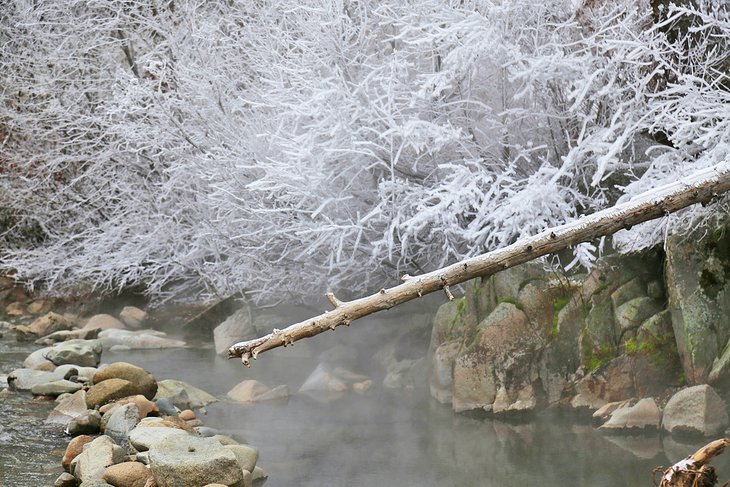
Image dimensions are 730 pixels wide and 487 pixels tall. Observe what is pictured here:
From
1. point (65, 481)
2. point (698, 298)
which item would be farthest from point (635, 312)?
point (65, 481)

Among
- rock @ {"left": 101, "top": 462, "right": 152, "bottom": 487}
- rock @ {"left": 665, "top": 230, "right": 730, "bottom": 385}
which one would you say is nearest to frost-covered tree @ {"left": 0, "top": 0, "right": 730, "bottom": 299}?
rock @ {"left": 665, "top": 230, "right": 730, "bottom": 385}

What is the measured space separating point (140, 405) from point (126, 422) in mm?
470

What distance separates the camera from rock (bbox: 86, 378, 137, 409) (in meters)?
10.3

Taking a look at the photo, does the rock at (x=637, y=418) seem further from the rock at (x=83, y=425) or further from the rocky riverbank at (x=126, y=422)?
the rock at (x=83, y=425)

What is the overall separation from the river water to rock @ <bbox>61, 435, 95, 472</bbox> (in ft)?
0.29

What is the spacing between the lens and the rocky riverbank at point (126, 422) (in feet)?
24.6

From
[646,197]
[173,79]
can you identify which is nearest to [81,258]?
[173,79]

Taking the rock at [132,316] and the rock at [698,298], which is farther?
the rock at [132,316]

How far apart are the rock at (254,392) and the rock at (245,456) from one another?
125 inches

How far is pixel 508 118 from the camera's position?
36.7 feet

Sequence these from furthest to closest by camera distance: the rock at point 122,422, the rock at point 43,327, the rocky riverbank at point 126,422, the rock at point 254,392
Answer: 1. the rock at point 43,327
2. the rock at point 254,392
3. the rock at point 122,422
4. the rocky riverbank at point 126,422

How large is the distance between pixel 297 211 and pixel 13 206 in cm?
947

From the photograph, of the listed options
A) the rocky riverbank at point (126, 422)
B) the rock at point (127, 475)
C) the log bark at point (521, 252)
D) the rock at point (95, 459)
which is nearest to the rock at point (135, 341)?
the rocky riverbank at point (126, 422)

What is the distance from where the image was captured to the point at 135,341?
50.0 feet
